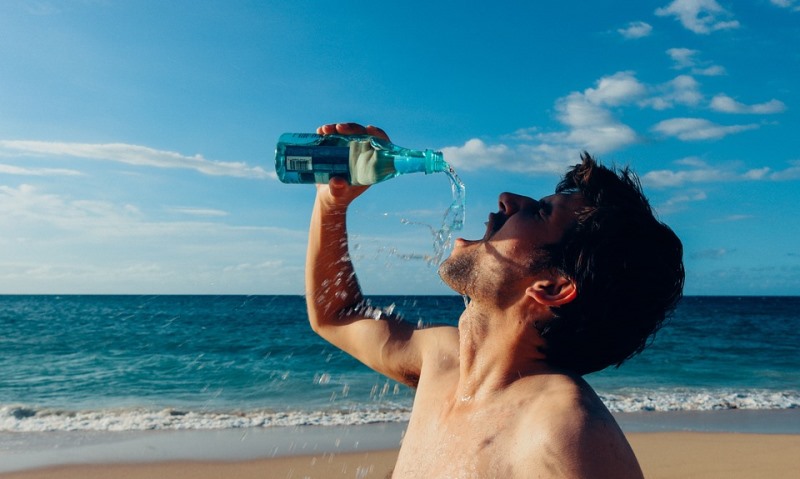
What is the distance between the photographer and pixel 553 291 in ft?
8.63

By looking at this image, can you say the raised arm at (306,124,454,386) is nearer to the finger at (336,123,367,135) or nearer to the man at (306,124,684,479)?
the finger at (336,123,367,135)

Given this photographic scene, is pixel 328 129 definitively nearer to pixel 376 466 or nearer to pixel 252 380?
pixel 376 466

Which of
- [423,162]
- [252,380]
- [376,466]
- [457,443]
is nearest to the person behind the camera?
A: [457,443]

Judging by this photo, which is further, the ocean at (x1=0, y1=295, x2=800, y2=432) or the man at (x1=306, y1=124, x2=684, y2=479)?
the ocean at (x1=0, y1=295, x2=800, y2=432)

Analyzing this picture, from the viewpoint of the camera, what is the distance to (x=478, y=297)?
2715 mm

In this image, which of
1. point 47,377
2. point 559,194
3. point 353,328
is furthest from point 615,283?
point 47,377

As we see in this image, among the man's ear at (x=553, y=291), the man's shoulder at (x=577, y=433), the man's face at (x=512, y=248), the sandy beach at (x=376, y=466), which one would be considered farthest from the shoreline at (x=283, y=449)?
the man's shoulder at (x=577, y=433)

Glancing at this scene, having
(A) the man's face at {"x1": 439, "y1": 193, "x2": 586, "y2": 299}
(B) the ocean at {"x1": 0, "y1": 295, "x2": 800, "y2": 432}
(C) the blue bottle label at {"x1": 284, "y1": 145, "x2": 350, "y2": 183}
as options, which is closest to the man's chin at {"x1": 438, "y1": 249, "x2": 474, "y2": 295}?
(A) the man's face at {"x1": 439, "y1": 193, "x2": 586, "y2": 299}

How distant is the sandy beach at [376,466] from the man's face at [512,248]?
4584 mm

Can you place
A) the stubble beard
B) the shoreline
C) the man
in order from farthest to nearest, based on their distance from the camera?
the shoreline
the stubble beard
the man

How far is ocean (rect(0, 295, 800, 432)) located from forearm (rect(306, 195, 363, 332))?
28.0 inches

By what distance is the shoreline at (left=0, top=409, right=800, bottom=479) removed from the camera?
6855mm

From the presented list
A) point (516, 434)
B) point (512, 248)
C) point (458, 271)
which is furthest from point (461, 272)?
point (516, 434)

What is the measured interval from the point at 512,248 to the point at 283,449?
5636 millimetres
